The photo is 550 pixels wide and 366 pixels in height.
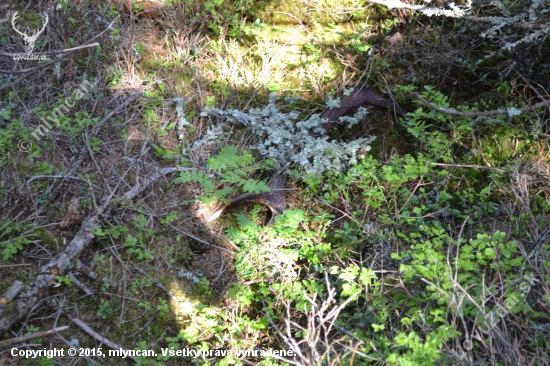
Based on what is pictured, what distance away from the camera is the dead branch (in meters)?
3.03

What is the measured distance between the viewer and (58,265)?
3279 millimetres

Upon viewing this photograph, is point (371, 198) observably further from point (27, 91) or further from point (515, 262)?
point (27, 91)

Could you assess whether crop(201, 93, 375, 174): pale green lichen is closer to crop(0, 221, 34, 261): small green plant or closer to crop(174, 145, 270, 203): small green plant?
crop(174, 145, 270, 203): small green plant

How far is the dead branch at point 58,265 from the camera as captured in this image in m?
3.03

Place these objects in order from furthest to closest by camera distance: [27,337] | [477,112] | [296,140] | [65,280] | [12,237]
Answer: [296,140], [477,112], [12,237], [65,280], [27,337]

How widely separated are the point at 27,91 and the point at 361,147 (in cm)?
311

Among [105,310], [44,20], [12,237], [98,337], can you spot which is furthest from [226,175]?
[44,20]

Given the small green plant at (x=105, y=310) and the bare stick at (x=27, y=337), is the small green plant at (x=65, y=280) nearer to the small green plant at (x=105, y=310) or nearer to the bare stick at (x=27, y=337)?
the small green plant at (x=105, y=310)

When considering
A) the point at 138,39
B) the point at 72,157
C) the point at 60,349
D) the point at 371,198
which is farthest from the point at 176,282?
the point at 138,39

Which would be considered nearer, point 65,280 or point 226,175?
point 65,280

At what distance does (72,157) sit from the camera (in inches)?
159

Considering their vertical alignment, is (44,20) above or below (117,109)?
above

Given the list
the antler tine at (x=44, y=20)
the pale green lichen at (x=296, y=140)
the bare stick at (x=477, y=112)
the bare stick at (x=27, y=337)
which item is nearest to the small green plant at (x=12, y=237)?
the bare stick at (x=27, y=337)

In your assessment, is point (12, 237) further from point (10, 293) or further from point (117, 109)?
point (117, 109)
